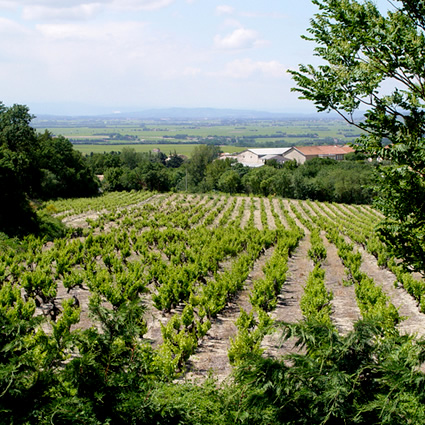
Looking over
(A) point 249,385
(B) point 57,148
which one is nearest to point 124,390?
(A) point 249,385

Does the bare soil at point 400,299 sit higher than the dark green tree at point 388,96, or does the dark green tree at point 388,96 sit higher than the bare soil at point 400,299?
the dark green tree at point 388,96

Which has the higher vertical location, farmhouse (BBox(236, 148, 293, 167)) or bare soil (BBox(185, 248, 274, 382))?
farmhouse (BBox(236, 148, 293, 167))

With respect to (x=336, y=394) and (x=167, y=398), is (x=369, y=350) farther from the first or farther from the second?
(x=167, y=398)

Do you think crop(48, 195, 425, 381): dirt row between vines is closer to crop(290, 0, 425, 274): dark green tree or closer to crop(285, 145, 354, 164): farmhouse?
crop(290, 0, 425, 274): dark green tree

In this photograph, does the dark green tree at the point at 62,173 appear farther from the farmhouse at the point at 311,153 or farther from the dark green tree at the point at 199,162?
the farmhouse at the point at 311,153

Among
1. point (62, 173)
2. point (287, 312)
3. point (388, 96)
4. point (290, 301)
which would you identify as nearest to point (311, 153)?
point (62, 173)

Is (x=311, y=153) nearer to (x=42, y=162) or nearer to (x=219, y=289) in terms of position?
(x=42, y=162)

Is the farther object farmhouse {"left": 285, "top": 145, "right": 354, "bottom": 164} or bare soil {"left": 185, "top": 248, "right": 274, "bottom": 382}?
farmhouse {"left": 285, "top": 145, "right": 354, "bottom": 164}

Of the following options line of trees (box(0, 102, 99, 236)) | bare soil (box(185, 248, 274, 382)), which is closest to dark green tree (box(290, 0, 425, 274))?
bare soil (box(185, 248, 274, 382))

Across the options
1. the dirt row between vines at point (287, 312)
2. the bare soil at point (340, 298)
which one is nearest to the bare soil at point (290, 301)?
the dirt row between vines at point (287, 312)

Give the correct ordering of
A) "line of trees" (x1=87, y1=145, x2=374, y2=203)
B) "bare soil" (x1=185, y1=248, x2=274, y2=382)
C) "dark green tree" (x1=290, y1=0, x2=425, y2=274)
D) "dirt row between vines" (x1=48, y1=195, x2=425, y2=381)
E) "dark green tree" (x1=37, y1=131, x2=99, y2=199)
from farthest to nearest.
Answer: "line of trees" (x1=87, y1=145, x2=374, y2=203)
"dark green tree" (x1=37, y1=131, x2=99, y2=199)
"dirt row between vines" (x1=48, y1=195, x2=425, y2=381)
"bare soil" (x1=185, y1=248, x2=274, y2=382)
"dark green tree" (x1=290, y1=0, x2=425, y2=274)

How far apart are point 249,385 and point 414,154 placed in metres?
3.69

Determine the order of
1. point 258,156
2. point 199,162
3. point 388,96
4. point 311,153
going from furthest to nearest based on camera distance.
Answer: point 258,156 < point 311,153 < point 199,162 < point 388,96

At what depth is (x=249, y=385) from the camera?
4.18 metres
